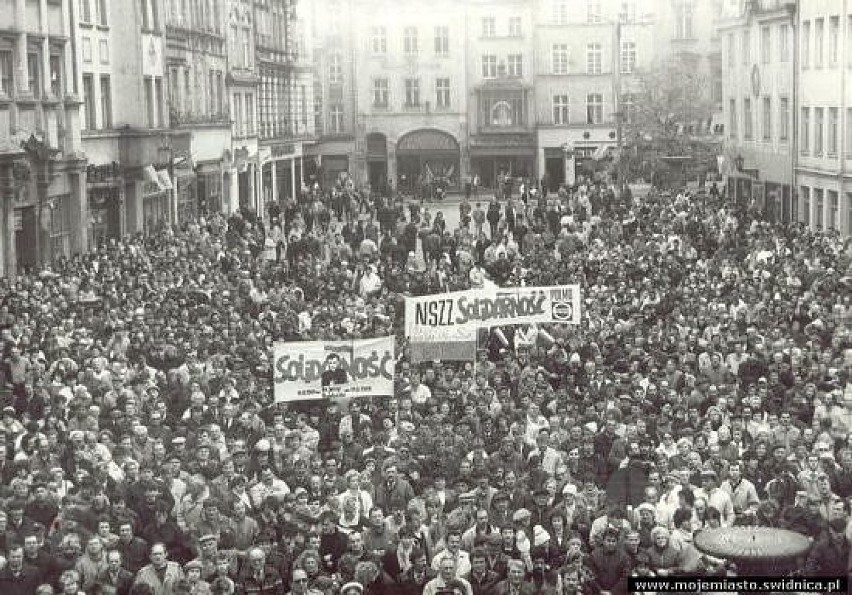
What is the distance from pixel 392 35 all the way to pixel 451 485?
6632 cm

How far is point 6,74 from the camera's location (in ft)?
127

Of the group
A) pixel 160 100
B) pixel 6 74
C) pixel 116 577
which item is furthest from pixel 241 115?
pixel 116 577

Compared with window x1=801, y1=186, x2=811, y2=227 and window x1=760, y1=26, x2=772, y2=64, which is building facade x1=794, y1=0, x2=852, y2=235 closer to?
window x1=801, y1=186, x2=811, y2=227

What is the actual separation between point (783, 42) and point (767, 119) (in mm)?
3550

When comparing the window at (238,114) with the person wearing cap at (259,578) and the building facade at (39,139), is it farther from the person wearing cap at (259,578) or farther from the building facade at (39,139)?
the person wearing cap at (259,578)

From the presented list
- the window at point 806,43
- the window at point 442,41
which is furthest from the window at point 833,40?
the window at point 442,41

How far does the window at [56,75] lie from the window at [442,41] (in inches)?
1592

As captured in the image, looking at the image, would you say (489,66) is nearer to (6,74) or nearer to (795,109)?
(795,109)

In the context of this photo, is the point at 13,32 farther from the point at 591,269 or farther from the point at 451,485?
the point at 451,485

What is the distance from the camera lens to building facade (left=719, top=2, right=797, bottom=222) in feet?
179

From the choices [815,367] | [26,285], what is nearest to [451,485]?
[815,367]

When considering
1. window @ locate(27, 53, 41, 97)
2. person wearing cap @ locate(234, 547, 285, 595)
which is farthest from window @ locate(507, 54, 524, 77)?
person wearing cap @ locate(234, 547, 285, 595)

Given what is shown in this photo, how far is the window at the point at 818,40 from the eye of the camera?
50.5 m

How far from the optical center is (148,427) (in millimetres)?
20344
